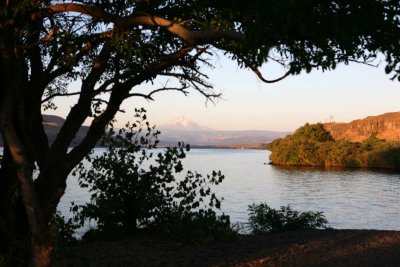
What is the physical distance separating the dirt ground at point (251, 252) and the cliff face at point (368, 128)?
167 meters

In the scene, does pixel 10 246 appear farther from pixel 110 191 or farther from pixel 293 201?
pixel 293 201

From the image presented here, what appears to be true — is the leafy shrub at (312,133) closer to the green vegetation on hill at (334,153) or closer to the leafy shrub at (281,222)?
the green vegetation on hill at (334,153)

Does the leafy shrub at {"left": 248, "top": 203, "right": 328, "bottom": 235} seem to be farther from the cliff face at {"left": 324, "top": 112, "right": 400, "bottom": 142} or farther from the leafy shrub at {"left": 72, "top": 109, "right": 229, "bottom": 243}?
the cliff face at {"left": 324, "top": 112, "right": 400, "bottom": 142}

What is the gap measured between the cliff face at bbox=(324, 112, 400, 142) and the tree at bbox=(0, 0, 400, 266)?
559ft

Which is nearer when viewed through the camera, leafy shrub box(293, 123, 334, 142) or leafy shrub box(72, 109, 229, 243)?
leafy shrub box(72, 109, 229, 243)

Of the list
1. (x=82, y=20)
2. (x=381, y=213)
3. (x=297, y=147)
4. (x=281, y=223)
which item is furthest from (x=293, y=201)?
(x=297, y=147)

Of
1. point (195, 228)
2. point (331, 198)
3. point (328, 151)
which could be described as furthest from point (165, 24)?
point (328, 151)

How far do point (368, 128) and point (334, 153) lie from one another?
344ft

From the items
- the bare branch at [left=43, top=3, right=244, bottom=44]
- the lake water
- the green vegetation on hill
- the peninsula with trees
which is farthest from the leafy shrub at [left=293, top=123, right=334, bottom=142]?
the bare branch at [left=43, top=3, right=244, bottom=44]

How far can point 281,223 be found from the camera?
14.2 meters

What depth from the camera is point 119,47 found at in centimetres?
864

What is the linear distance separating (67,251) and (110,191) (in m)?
2.29

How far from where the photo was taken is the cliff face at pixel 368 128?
17425 centimetres

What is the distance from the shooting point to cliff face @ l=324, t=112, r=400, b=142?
174 m
